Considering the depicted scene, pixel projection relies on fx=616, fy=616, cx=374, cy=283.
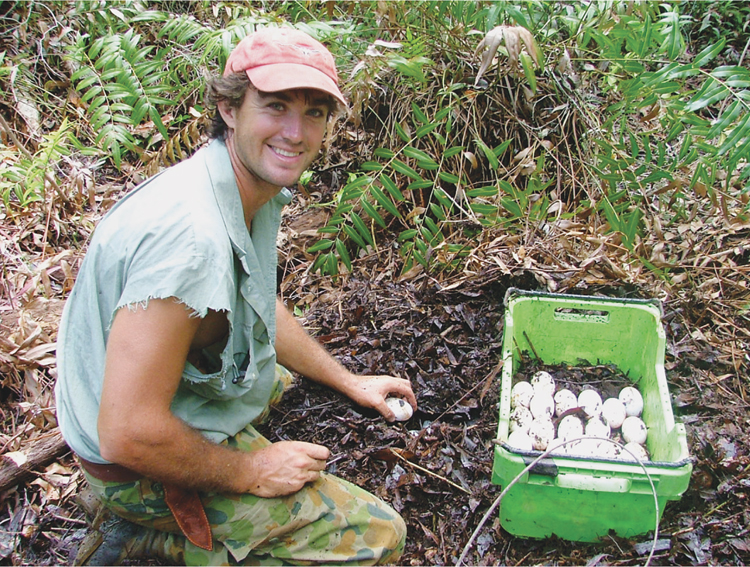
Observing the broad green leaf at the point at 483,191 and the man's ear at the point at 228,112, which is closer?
the man's ear at the point at 228,112

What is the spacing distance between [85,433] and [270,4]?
11.9 feet

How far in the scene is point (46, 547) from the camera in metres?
2.20

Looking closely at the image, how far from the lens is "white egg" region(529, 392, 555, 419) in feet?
7.59

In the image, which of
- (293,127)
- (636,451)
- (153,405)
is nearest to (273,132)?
(293,127)

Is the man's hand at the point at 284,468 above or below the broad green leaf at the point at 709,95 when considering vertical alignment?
below

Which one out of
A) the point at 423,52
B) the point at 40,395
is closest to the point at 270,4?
the point at 423,52

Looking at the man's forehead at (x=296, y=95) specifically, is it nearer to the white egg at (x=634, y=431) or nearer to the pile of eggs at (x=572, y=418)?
the pile of eggs at (x=572, y=418)

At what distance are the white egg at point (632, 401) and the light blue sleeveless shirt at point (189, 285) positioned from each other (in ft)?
4.50

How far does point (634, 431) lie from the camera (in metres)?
2.26

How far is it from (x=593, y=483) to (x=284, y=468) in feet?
3.05

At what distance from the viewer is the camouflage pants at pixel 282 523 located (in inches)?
72.9

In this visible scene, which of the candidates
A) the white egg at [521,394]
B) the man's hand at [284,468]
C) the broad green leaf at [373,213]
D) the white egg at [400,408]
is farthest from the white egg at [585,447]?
the broad green leaf at [373,213]

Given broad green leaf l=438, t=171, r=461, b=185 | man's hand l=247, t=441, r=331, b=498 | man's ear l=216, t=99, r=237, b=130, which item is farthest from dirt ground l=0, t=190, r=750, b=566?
man's ear l=216, t=99, r=237, b=130

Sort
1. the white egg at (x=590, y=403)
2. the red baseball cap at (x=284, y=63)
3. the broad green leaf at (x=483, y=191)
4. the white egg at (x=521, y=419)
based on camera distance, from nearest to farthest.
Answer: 1. the red baseball cap at (x=284, y=63)
2. the white egg at (x=521, y=419)
3. the white egg at (x=590, y=403)
4. the broad green leaf at (x=483, y=191)
